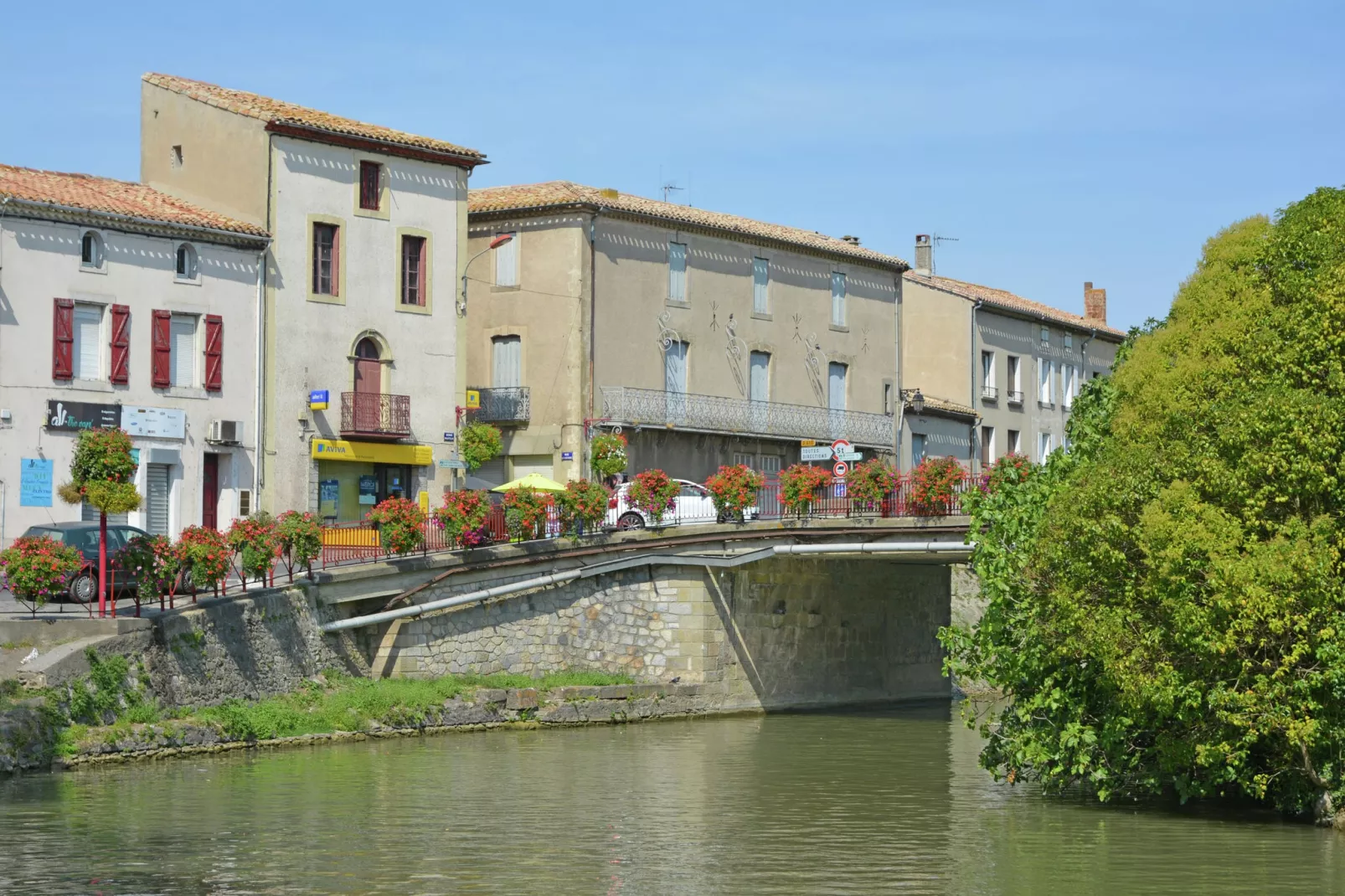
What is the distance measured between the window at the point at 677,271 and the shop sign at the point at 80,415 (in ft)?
61.3

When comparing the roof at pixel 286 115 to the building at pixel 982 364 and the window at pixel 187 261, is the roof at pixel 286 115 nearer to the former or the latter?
the window at pixel 187 261

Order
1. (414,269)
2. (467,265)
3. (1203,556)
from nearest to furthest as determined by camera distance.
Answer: (1203,556), (414,269), (467,265)

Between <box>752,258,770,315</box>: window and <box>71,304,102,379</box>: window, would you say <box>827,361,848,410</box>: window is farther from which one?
<box>71,304,102,379</box>: window

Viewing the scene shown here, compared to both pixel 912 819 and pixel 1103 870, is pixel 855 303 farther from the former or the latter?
pixel 1103 870

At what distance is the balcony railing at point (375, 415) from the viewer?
45.4 m

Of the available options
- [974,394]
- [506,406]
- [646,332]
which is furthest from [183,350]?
[974,394]

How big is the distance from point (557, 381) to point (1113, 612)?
29.7 meters

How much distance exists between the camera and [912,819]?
1029 inches

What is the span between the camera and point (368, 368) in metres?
46.3

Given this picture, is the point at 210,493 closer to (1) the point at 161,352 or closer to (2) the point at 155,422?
(2) the point at 155,422

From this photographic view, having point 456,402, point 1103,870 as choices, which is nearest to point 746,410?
point 456,402

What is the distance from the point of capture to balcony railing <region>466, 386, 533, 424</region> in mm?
51812

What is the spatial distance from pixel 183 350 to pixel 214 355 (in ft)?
2.30

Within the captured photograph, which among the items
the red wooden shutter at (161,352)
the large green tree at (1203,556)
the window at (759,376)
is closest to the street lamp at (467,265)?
the red wooden shutter at (161,352)
